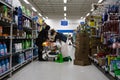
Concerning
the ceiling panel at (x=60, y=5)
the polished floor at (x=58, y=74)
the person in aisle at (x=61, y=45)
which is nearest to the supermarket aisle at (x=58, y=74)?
the polished floor at (x=58, y=74)

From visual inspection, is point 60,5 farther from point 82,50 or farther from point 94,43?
point 82,50

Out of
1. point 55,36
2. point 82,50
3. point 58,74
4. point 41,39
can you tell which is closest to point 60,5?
point 55,36

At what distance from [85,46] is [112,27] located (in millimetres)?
2424

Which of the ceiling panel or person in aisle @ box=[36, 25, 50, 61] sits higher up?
the ceiling panel

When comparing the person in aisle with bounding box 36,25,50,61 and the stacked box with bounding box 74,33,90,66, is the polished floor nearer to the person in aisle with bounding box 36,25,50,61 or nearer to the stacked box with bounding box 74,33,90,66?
the stacked box with bounding box 74,33,90,66

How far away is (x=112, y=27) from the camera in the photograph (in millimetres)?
5469

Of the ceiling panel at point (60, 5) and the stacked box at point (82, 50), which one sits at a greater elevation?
the ceiling panel at point (60, 5)

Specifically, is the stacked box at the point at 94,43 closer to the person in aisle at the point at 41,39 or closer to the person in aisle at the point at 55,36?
the person in aisle at the point at 55,36

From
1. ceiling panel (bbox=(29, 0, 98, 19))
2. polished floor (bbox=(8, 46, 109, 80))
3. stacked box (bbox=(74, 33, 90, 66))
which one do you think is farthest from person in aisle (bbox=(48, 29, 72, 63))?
ceiling panel (bbox=(29, 0, 98, 19))

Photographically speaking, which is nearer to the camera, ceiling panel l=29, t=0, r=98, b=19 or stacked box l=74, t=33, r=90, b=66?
stacked box l=74, t=33, r=90, b=66

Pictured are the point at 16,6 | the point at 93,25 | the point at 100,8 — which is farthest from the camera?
the point at 93,25

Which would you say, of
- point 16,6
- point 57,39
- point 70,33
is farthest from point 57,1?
point 70,33

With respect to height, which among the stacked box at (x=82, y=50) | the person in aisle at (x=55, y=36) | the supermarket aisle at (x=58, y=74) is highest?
the person in aisle at (x=55, y=36)

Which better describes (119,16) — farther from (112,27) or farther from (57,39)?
(57,39)
